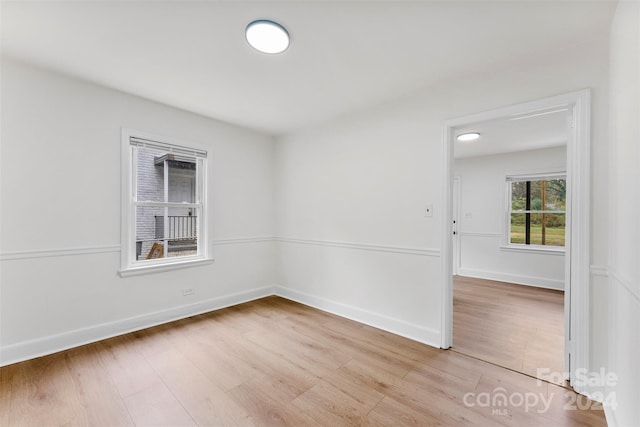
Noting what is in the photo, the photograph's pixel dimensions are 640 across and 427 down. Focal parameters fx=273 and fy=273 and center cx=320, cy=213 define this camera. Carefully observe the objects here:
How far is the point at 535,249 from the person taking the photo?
193 inches

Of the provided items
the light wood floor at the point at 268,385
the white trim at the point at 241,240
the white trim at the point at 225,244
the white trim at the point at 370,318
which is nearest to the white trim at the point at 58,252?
the white trim at the point at 225,244

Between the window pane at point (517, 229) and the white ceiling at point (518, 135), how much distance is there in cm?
125

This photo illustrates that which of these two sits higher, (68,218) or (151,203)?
(151,203)

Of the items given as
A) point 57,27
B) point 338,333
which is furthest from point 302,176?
point 57,27

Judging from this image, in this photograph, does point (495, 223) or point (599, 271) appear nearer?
point (599, 271)

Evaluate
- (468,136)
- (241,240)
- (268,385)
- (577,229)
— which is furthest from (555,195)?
(268,385)

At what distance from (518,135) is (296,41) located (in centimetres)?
368

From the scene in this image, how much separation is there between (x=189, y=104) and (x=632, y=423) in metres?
4.01

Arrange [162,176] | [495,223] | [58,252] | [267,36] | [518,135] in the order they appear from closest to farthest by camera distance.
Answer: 1. [267,36]
2. [58,252]
3. [162,176]
4. [518,135]
5. [495,223]

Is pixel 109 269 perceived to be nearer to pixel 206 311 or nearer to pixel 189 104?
pixel 206 311

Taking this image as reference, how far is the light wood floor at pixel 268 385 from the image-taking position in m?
1.67

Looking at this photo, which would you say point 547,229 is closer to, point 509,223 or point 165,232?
point 509,223

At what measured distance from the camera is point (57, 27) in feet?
5.97

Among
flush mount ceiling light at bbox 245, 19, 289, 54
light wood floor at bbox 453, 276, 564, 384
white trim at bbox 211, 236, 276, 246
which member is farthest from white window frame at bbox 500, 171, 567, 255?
flush mount ceiling light at bbox 245, 19, 289, 54
